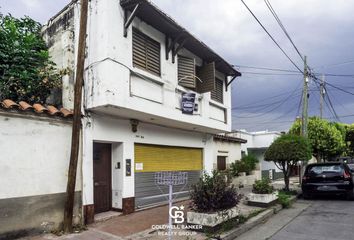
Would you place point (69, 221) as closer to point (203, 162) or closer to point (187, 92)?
point (187, 92)

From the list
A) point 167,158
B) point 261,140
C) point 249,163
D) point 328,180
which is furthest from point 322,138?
point 167,158

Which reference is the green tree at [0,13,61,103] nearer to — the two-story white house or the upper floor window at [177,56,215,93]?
the two-story white house

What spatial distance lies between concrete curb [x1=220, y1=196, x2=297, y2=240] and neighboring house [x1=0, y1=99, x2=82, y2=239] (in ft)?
11.7

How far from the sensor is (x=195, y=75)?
12656 millimetres

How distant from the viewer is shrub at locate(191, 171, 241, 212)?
818 cm

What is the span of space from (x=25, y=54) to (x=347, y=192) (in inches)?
485

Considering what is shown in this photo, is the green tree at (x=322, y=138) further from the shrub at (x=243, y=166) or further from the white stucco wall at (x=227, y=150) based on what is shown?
→ the white stucco wall at (x=227, y=150)

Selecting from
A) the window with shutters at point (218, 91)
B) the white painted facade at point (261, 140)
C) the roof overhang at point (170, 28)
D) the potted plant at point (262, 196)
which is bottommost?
the potted plant at point (262, 196)

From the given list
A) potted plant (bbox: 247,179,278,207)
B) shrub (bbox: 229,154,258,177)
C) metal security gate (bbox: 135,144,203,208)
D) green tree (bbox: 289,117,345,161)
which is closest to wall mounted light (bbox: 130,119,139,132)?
metal security gate (bbox: 135,144,203,208)

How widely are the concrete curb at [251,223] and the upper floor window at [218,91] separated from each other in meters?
4.98

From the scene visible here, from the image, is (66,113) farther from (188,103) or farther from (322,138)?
(322,138)

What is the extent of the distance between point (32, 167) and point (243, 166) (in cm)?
1355

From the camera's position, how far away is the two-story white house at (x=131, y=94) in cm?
870

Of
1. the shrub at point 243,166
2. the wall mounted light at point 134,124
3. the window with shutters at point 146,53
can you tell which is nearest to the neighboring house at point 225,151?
the shrub at point 243,166
